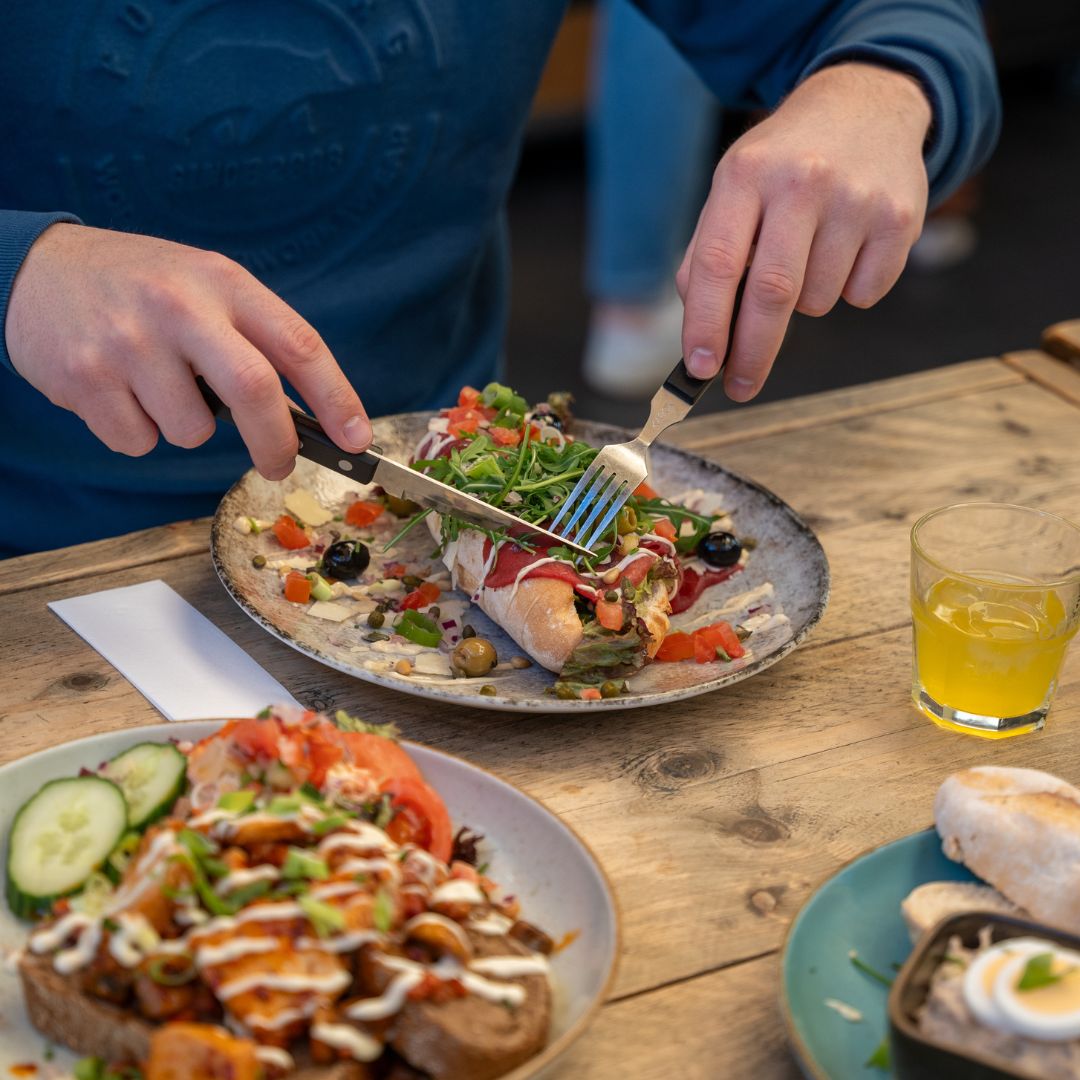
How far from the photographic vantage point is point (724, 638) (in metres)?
1.55

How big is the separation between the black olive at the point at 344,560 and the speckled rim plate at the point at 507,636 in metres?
0.07

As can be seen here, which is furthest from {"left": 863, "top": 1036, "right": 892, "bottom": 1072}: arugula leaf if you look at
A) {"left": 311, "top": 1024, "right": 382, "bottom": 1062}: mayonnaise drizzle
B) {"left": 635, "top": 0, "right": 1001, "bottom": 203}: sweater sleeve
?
{"left": 635, "top": 0, "right": 1001, "bottom": 203}: sweater sleeve

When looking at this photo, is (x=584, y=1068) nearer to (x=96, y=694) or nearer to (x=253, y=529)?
(x=96, y=694)

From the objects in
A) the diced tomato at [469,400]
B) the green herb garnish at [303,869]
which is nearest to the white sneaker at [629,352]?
the diced tomato at [469,400]

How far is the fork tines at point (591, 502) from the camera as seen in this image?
63.8 inches

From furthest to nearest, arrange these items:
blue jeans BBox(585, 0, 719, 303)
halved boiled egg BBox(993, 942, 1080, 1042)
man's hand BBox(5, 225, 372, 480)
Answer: blue jeans BBox(585, 0, 719, 303) → man's hand BBox(5, 225, 372, 480) → halved boiled egg BBox(993, 942, 1080, 1042)

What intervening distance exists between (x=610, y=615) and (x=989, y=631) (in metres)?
0.41

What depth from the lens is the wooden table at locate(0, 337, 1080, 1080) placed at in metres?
1.08

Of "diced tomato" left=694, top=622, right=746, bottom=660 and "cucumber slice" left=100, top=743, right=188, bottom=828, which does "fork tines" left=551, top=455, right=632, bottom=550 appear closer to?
"diced tomato" left=694, top=622, right=746, bottom=660

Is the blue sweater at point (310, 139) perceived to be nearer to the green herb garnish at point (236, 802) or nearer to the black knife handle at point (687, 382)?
the black knife handle at point (687, 382)

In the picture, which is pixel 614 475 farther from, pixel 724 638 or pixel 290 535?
pixel 290 535

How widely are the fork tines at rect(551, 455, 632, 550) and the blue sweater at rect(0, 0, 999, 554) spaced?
0.70 meters

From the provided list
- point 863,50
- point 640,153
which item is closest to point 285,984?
point 863,50

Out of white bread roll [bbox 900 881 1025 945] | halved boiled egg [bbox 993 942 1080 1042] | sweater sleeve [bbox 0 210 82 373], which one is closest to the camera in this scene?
halved boiled egg [bbox 993 942 1080 1042]
